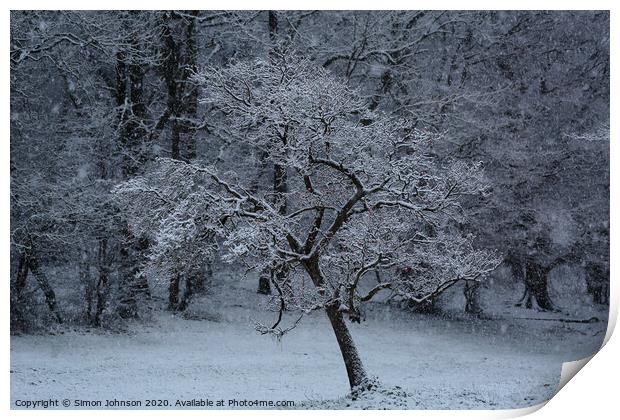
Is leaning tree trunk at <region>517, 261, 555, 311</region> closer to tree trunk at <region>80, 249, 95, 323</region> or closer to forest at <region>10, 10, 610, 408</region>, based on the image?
forest at <region>10, 10, 610, 408</region>

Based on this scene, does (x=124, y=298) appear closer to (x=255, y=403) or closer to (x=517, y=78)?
(x=255, y=403)

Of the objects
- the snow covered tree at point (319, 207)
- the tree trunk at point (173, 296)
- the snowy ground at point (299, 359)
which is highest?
the snow covered tree at point (319, 207)

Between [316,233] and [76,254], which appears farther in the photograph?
[76,254]

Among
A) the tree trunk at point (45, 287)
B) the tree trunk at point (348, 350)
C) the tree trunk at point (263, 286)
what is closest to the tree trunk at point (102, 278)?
the tree trunk at point (45, 287)

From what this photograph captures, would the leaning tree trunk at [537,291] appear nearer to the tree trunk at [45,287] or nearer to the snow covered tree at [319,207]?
the snow covered tree at [319,207]

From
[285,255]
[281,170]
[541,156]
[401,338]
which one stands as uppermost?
[541,156]

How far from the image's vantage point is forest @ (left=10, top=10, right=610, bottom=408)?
25.9 ft

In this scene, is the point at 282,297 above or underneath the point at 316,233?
underneath

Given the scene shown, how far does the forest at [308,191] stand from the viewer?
25.9 feet

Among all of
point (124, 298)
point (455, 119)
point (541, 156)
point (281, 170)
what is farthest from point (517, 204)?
point (124, 298)

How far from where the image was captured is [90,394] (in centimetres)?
860

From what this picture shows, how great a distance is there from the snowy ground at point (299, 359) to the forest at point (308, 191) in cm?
5

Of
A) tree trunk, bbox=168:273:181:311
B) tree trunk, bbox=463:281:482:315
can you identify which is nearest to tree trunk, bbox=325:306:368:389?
tree trunk, bbox=463:281:482:315

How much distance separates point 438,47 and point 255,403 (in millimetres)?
6991
